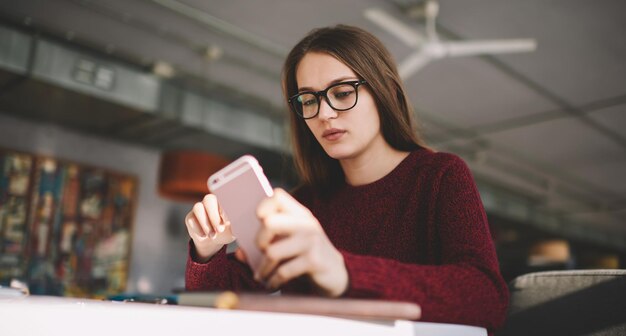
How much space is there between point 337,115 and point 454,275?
0.41m

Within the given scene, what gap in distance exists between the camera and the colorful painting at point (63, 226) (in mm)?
4016

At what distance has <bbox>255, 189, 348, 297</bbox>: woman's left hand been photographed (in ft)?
1.61

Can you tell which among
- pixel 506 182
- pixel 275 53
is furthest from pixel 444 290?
pixel 506 182

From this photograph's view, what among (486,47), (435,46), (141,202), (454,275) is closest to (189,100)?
(141,202)

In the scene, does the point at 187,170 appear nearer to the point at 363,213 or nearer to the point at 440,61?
the point at 440,61

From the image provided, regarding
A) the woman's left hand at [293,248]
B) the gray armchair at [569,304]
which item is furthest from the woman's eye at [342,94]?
the gray armchair at [569,304]

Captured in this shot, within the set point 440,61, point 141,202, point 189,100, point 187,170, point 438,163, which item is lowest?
point 438,163

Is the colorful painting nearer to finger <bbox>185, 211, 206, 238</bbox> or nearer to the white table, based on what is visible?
finger <bbox>185, 211, 206, 238</bbox>

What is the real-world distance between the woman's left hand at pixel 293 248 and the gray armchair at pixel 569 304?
2.46 feet

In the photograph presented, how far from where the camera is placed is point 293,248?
492mm

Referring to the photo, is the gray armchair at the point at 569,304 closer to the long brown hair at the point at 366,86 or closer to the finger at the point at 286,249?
the long brown hair at the point at 366,86

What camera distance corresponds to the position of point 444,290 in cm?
58

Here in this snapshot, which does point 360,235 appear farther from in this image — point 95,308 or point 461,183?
point 95,308

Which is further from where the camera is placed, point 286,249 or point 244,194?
point 244,194
